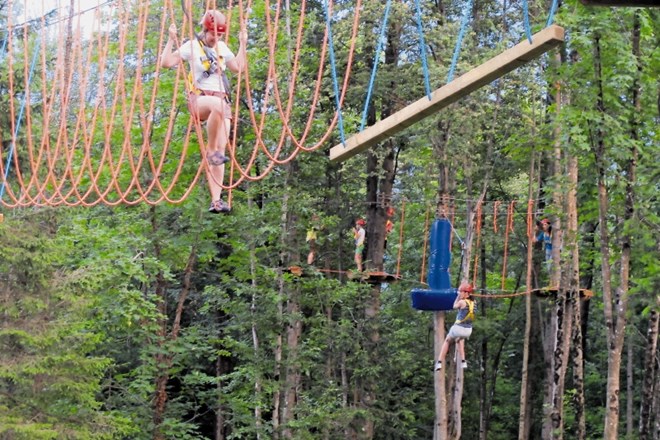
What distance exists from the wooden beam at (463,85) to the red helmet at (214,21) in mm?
1159

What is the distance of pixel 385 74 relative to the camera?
19359mm

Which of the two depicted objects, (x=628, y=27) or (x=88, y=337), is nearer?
(x=628, y=27)

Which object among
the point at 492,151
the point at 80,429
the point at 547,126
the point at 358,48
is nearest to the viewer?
the point at 547,126

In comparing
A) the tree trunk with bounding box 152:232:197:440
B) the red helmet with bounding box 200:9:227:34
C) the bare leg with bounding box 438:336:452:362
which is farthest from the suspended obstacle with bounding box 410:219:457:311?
the red helmet with bounding box 200:9:227:34

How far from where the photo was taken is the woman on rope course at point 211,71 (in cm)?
742

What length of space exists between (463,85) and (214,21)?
6.39 feet

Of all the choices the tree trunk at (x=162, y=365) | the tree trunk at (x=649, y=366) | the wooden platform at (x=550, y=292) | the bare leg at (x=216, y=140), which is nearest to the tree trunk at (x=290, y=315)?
the tree trunk at (x=162, y=365)

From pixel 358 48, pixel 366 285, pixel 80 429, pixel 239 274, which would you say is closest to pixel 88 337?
pixel 80 429

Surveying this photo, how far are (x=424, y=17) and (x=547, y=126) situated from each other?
638 cm

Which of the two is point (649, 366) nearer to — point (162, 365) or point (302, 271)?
point (302, 271)

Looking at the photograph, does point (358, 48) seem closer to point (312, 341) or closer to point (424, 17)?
point (424, 17)

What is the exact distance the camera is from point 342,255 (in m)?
23.8

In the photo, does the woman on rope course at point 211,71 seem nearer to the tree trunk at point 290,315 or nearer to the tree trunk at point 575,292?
the tree trunk at point 575,292

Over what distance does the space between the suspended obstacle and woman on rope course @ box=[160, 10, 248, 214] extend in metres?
8.70
